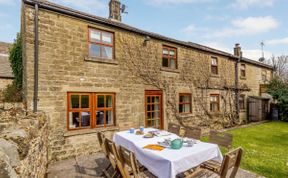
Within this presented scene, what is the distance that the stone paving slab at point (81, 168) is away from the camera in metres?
4.82

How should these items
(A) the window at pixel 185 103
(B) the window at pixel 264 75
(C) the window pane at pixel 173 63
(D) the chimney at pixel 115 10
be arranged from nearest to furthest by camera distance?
(D) the chimney at pixel 115 10
(C) the window pane at pixel 173 63
(A) the window at pixel 185 103
(B) the window at pixel 264 75

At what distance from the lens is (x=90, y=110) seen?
22.6 ft

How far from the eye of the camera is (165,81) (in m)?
9.38

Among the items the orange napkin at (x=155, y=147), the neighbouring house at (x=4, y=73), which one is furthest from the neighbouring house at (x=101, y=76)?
the neighbouring house at (x=4, y=73)

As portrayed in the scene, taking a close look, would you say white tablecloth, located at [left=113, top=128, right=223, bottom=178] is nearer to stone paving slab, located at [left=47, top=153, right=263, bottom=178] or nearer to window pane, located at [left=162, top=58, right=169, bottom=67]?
stone paving slab, located at [left=47, top=153, right=263, bottom=178]

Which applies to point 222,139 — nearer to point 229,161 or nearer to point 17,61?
point 229,161

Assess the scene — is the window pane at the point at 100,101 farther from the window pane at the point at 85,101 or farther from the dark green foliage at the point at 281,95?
the dark green foliage at the point at 281,95

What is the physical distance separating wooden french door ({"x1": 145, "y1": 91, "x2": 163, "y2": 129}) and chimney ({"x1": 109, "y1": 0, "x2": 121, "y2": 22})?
13.6ft

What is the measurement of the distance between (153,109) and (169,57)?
3119 millimetres

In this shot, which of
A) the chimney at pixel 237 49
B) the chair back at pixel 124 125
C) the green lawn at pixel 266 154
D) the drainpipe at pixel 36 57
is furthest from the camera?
the chimney at pixel 237 49

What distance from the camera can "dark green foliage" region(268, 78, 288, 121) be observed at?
14594 millimetres

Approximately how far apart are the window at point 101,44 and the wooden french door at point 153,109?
278cm

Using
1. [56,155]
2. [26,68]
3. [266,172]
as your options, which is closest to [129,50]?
[26,68]

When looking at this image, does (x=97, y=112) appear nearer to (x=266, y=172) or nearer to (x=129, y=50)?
(x=129, y=50)
